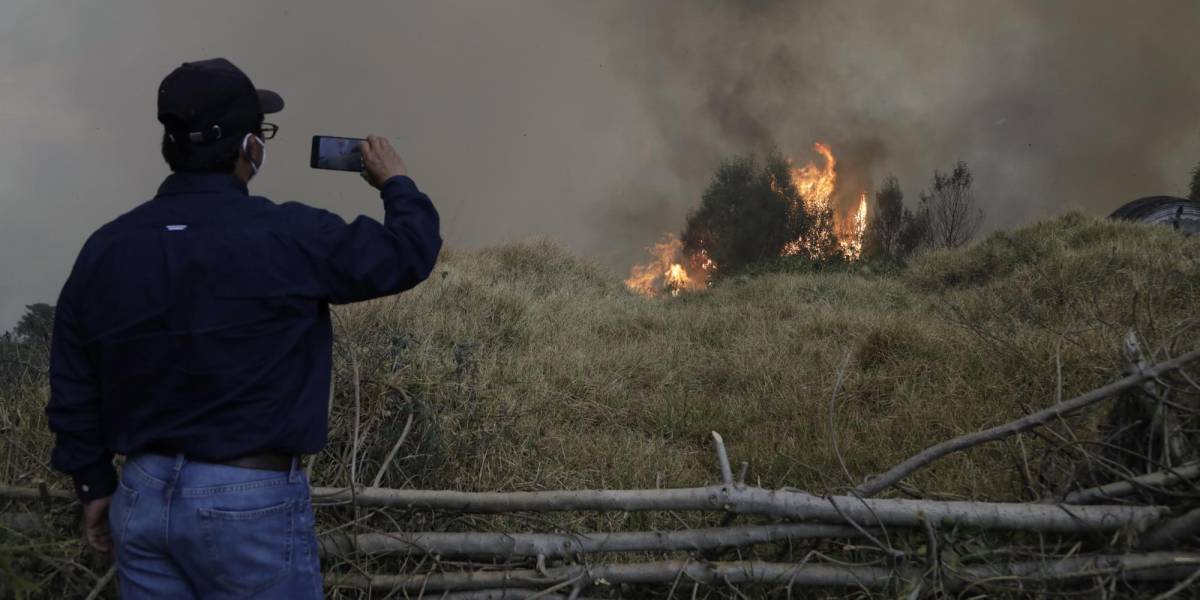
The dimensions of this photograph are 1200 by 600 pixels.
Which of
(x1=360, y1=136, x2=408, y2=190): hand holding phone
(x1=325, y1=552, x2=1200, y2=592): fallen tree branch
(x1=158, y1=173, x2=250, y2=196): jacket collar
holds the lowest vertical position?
(x1=325, y1=552, x2=1200, y2=592): fallen tree branch

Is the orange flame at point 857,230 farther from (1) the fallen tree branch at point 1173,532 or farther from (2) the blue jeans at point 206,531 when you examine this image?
(2) the blue jeans at point 206,531

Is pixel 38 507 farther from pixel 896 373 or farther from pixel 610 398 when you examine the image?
pixel 896 373

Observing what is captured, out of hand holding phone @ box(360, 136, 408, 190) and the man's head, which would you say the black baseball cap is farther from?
hand holding phone @ box(360, 136, 408, 190)

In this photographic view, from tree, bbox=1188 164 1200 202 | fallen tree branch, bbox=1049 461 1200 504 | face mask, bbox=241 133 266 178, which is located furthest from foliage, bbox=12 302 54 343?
tree, bbox=1188 164 1200 202

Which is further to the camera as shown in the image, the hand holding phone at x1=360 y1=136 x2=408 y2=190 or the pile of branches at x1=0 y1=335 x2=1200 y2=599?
the pile of branches at x1=0 y1=335 x2=1200 y2=599

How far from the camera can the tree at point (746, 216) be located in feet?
94.3

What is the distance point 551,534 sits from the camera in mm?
3633

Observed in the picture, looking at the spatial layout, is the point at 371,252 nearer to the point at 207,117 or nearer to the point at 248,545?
the point at 207,117

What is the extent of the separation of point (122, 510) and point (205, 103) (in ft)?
3.84

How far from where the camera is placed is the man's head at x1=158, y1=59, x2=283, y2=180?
2.47 meters

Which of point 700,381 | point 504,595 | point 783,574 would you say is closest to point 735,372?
point 700,381

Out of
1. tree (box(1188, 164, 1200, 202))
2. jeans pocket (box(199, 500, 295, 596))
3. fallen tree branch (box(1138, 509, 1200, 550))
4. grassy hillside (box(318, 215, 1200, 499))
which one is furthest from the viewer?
tree (box(1188, 164, 1200, 202))

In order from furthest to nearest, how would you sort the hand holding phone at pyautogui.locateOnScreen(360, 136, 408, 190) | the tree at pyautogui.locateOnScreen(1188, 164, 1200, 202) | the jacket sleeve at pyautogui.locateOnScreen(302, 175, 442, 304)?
the tree at pyautogui.locateOnScreen(1188, 164, 1200, 202)
the hand holding phone at pyautogui.locateOnScreen(360, 136, 408, 190)
the jacket sleeve at pyautogui.locateOnScreen(302, 175, 442, 304)

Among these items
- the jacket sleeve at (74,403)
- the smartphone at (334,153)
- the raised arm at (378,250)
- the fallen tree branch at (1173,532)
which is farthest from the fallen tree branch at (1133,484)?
the jacket sleeve at (74,403)
